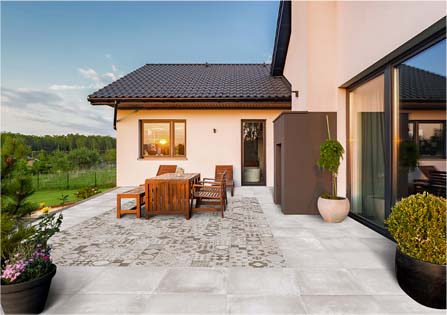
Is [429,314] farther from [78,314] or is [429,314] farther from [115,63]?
[115,63]

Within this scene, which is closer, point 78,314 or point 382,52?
point 78,314

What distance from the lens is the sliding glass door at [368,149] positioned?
4.19m

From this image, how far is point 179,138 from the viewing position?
9.20m

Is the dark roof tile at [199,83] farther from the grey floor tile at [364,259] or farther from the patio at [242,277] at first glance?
the grey floor tile at [364,259]

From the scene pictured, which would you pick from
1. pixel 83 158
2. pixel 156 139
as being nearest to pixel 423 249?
pixel 156 139

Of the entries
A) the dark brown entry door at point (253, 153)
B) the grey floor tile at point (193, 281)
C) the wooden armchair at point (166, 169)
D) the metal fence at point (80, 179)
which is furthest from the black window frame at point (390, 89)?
the metal fence at point (80, 179)

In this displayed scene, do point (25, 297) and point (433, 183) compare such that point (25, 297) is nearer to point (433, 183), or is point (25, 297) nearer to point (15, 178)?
point (15, 178)

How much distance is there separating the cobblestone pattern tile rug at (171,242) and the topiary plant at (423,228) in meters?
1.32

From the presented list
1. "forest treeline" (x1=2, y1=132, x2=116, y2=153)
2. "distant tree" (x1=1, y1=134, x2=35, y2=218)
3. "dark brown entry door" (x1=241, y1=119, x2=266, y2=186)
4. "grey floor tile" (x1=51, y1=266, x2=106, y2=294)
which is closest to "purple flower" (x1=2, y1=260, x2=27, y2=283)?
"distant tree" (x1=1, y1=134, x2=35, y2=218)

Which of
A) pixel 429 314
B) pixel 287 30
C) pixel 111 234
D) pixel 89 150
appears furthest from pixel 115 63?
pixel 429 314

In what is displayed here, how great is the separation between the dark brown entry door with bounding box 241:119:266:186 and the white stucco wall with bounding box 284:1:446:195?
2.96m

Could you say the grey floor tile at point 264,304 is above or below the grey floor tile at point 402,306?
above

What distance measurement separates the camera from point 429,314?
2.03m

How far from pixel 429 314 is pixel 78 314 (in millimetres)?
3014
